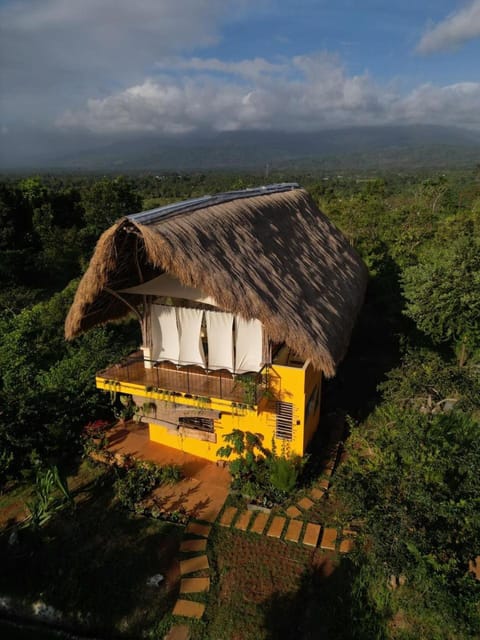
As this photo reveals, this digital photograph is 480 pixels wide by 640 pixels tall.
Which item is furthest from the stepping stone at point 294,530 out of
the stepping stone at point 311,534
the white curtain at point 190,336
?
the white curtain at point 190,336

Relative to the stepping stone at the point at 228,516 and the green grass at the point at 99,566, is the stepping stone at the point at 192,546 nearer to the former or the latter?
the green grass at the point at 99,566

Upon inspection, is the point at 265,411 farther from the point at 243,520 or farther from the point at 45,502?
the point at 45,502

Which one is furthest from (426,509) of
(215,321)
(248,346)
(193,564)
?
(215,321)

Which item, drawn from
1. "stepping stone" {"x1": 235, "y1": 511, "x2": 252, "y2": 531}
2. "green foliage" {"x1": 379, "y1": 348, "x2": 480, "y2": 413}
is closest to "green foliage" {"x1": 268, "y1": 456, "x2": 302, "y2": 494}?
"stepping stone" {"x1": 235, "y1": 511, "x2": 252, "y2": 531}

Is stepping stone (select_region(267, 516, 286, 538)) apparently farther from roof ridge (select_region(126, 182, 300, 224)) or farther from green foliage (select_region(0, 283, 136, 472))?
roof ridge (select_region(126, 182, 300, 224))

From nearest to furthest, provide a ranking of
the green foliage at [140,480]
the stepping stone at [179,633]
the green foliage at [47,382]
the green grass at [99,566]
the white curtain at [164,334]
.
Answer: the stepping stone at [179,633] → the green grass at [99,566] → the green foliage at [140,480] → the white curtain at [164,334] → the green foliage at [47,382]

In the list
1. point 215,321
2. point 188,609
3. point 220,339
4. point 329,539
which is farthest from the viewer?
point 220,339

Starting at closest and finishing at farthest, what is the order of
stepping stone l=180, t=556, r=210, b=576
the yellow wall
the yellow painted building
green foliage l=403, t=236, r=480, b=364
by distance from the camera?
stepping stone l=180, t=556, r=210, b=576, the yellow painted building, the yellow wall, green foliage l=403, t=236, r=480, b=364
